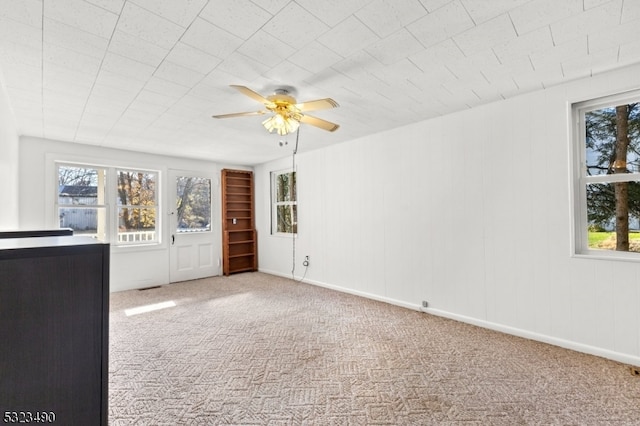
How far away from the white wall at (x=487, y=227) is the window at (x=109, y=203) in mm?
3001

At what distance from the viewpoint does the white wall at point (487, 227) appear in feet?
8.38

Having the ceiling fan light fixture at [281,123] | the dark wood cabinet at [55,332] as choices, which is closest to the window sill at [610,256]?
the ceiling fan light fixture at [281,123]

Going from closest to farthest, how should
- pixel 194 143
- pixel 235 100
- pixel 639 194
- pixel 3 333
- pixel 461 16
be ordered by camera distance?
pixel 3 333, pixel 461 16, pixel 639 194, pixel 235 100, pixel 194 143

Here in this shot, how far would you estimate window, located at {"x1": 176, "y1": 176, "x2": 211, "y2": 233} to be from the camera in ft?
18.5

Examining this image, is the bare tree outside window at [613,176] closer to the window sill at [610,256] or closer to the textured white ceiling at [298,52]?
the window sill at [610,256]

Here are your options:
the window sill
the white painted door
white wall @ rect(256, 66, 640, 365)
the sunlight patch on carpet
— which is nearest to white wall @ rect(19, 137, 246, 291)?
the white painted door

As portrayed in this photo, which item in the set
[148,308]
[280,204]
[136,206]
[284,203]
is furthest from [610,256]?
[136,206]

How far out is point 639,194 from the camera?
2.51 metres

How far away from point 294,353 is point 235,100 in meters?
2.41

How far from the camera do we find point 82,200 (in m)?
4.63

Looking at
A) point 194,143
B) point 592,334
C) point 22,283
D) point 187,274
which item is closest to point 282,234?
point 187,274

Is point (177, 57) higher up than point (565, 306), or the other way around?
point (177, 57)

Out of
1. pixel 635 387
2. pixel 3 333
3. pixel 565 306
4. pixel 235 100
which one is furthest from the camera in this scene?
pixel 235 100

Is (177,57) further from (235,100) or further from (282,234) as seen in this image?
(282,234)
